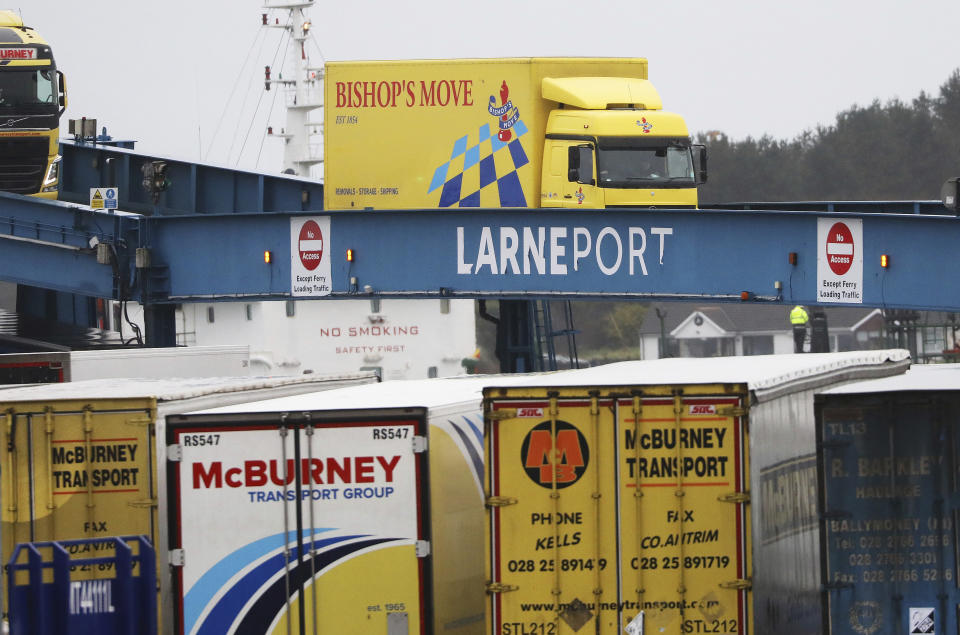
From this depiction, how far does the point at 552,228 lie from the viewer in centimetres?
2531

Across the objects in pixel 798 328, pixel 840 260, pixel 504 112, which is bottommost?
pixel 798 328

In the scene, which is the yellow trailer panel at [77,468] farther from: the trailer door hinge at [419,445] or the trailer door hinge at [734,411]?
the trailer door hinge at [734,411]

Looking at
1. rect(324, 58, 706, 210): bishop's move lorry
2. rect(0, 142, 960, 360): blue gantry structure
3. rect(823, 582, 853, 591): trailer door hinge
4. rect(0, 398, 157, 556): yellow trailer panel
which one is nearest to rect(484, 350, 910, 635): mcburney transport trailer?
rect(823, 582, 853, 591): trailer door hinge

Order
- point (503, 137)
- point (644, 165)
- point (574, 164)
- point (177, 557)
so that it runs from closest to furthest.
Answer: point (177, 557) < point (574, 164) < point (644, 165) < point (503, 137)

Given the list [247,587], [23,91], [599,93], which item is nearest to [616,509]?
[247,587]

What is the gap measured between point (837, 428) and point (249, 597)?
15.8ft

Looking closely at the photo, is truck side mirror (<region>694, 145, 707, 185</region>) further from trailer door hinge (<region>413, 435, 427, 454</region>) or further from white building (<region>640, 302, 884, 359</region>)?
white building (<region>640, 302, 884, 359</region>)

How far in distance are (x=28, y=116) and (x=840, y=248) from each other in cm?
1975

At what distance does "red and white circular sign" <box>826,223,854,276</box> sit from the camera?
22.8 metres

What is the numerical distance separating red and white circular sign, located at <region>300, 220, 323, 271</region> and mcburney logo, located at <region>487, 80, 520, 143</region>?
463 centimetres

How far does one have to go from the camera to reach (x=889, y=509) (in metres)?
11.7

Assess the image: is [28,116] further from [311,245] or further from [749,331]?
[749,331]

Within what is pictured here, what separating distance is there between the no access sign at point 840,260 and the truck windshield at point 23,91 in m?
19.4

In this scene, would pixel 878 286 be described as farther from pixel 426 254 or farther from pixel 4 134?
pixel 4 134
